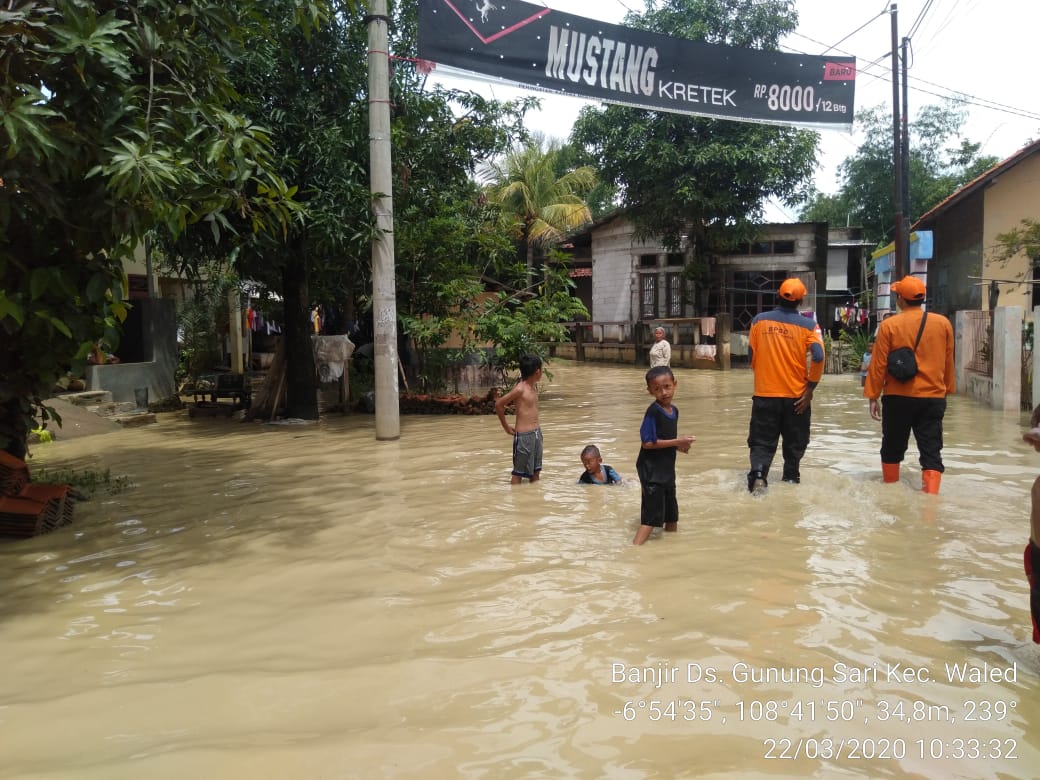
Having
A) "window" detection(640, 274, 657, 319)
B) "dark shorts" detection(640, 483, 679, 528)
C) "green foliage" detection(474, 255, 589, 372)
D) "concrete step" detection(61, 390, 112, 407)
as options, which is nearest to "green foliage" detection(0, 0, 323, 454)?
"dark shorts" detection(640, 483, 679, 528)

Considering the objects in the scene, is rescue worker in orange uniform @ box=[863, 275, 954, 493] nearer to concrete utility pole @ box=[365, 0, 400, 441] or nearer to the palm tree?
concrete utility pole @ box=[365, 0, 400, 441]

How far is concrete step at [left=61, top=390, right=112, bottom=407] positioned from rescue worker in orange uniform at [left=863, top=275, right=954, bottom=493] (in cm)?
1126

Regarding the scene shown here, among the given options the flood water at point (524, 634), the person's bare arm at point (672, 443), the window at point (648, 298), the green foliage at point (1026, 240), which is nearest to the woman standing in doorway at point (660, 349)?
the green foliage at point (1026, 240)

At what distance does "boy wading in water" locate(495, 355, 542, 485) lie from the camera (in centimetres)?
697

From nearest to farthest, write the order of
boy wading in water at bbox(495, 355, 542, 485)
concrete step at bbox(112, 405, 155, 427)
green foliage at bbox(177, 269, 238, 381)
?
boy wading in water at bbox(495, 355, 542, 485) → concrete step at bbox(112, 405, 155, 427) → green foliage at bbox(177, 269, 238, 381)

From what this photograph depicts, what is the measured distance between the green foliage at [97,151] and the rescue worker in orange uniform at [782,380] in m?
4.03

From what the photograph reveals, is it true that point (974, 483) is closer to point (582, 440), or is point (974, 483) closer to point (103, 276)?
point (582, 440)

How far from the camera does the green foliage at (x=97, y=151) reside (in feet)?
14.4

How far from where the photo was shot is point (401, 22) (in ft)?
40.1

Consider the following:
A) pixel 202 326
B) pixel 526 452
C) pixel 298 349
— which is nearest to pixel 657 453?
pixel 526 452

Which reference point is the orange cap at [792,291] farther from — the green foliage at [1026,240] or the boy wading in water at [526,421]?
the green foliage at [1026,240]

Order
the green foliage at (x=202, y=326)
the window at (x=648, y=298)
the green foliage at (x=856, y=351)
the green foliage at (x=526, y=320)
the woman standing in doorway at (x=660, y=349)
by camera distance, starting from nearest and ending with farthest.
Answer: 1. the green foliage at (x=526, y=320)
2. the woman standing in doorway at (x=660, y=349)
3. the green foliage at (x=202, y=326)
4. the green foliage at (x=856, y=351)
5. the window at (x=648, y=298)

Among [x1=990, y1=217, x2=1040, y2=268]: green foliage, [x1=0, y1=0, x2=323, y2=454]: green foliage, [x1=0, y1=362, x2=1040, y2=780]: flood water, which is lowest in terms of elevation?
[x1=0, y1=362, x2=1040, y2=780]: flood water

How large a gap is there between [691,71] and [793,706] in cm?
1033
